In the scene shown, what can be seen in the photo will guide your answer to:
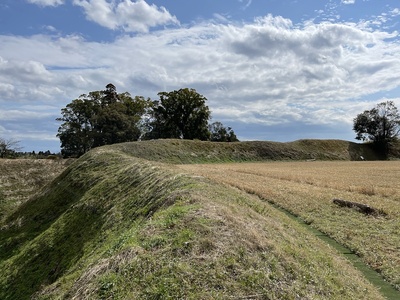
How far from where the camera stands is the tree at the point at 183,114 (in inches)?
3219

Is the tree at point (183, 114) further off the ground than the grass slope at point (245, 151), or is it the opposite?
the tree at point (183, 114)

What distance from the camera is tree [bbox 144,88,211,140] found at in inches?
3219

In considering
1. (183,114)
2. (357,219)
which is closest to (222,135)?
(183,114)

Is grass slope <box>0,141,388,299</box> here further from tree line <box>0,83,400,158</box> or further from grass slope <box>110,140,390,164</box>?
tree line <box>0,83,400,158</box>

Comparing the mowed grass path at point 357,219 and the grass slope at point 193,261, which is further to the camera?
the mowed grass path at point 357,219

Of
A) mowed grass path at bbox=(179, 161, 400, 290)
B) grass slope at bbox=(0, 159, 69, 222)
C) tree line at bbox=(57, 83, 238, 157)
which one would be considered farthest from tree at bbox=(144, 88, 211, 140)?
mowed grass path at bbox=(179, 161, 400, 290)

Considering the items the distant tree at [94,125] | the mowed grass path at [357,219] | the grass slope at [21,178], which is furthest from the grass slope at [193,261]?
the distant tree at [94,125]

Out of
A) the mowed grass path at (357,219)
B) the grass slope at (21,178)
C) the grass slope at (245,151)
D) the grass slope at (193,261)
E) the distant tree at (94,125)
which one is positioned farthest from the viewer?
the distant tree at (94,125)

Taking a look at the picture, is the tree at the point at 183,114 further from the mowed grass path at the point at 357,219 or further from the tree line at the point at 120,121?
the mowed grass path at the point at 357,219

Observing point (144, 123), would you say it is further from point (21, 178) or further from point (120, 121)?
point (21, 178)

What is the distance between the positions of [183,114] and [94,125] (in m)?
20.9

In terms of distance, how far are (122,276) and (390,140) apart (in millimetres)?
95322

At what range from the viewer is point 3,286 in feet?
57.5

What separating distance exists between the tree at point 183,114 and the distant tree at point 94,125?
22.3 ft
